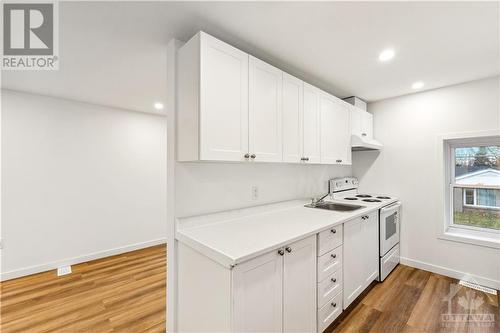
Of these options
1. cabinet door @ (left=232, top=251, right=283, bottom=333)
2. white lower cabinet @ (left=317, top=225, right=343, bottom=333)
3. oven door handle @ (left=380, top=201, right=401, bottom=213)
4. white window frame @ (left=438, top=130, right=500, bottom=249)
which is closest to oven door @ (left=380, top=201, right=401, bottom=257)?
oven door handle @ (left=380, top=201, right=401, bottom=213)

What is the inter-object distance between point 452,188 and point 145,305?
406 centimetres

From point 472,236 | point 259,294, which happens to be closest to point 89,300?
point 259,294

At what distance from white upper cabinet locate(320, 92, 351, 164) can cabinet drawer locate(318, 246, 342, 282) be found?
40.5 inches

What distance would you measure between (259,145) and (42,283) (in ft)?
10.4

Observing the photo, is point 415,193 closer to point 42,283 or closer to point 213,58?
point 213,58

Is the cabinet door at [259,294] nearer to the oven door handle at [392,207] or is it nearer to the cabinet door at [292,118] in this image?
the cabinet door at [292,118]

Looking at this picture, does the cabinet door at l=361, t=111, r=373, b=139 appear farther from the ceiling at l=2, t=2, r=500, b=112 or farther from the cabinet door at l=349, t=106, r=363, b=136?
the ceiling at l=2, t=2, r=500, b=112

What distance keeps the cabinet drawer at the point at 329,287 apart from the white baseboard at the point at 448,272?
6.05 feet

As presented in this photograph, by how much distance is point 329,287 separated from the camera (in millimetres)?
1783

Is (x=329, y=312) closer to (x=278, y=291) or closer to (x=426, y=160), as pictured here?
(x=278, y=291)

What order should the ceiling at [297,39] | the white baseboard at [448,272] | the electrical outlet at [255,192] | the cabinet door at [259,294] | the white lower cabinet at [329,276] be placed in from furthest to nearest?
the white baseboard at [448,272], the electrical outlet at [255,192], the white lower cabinet at [329,276], the ceiling at [297,39], the cabinet door at [259,294]

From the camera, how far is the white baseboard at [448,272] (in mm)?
2450

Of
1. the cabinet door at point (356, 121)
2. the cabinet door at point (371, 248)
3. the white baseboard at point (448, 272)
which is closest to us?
the cabinet door at point (371, 248)

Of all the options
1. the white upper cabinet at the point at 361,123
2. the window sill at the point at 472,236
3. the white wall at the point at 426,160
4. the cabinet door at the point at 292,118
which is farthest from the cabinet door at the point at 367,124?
the window sill at the point at 472,236
